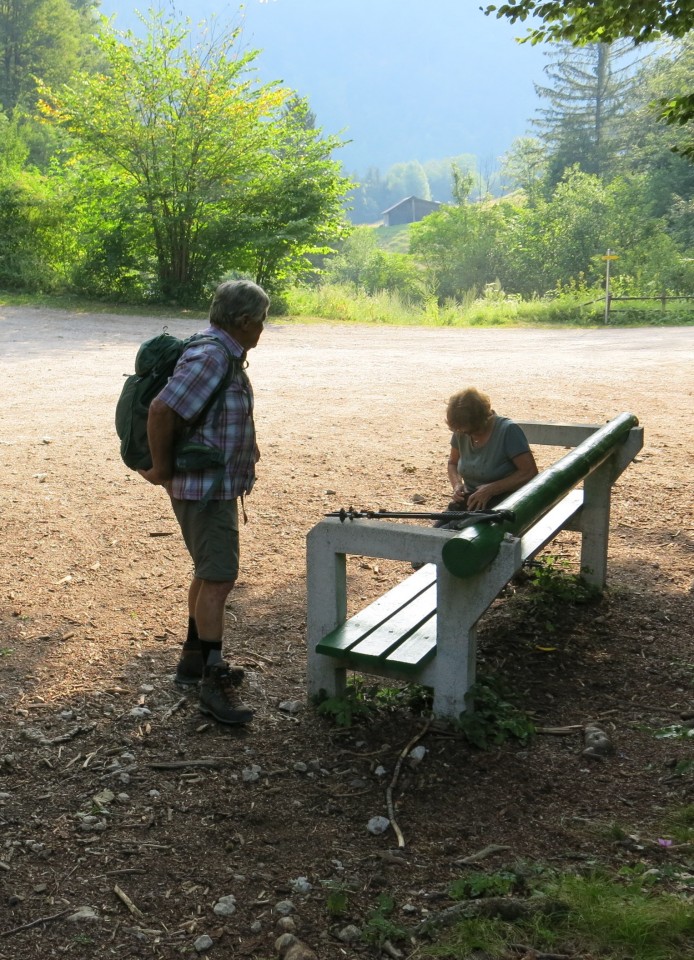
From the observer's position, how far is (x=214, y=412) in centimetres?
356

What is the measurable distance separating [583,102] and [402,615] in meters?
76.5

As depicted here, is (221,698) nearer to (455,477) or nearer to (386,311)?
(455,477)

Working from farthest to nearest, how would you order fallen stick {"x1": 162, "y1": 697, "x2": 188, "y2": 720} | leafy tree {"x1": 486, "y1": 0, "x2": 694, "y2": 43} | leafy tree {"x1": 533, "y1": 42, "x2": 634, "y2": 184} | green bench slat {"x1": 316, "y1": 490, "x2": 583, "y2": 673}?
leafy tree {"x1": 533, "y1": 42, "x2": 634, "y2": 184}
leafy tree {"x1": 486, "y1": 0, "x2": 694, "y2": 43}
fallen stick {"x1": 162, "y1": 697, "x2": 188, "y2": 720}
green bench slat {"x1": 316, "y1": 490, "x2": 583, "y2": 673}

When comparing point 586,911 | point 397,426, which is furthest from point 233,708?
point 397,426

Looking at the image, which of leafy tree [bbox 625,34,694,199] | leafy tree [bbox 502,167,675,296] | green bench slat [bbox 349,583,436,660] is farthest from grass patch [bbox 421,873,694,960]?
leafy tree [bbox 625,34,694,199]

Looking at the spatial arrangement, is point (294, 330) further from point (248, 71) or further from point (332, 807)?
point (332, 807)

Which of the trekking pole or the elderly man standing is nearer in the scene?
the trekking pole

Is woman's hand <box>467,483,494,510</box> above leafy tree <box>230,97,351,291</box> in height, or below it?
below

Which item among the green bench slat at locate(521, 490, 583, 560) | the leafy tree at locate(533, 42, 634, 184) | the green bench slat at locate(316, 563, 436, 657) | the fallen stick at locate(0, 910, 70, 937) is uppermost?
the leafy tree at locate(533, 42, 634, 184)

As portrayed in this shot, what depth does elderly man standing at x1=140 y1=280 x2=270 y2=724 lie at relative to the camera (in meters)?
3.48

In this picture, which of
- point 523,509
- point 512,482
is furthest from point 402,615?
point 512,482

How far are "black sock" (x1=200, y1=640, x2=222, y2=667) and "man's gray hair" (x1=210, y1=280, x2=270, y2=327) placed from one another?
4.09 feet

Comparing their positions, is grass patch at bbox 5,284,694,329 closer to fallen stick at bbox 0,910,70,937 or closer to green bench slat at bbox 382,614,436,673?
green bench slat at bbox 382,614,436,673

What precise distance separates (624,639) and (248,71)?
19344 mm
